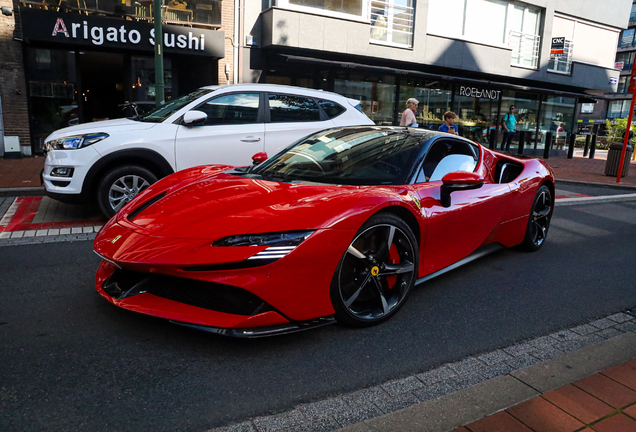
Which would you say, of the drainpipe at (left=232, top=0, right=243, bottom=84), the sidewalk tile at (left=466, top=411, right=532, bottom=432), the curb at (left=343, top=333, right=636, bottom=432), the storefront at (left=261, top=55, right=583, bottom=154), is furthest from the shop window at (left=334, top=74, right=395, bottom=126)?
the sidewalk tile at (left=466, top=411, right=532, bottom=432)

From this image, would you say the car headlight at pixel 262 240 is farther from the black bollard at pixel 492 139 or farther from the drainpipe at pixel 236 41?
the black bollard at pixel 492 139

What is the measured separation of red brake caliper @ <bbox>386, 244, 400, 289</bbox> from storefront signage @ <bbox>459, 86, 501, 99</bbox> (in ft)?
53.9

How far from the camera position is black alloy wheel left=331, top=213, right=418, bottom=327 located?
289 cm

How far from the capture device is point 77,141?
545 cm

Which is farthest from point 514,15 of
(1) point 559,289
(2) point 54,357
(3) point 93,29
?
(2) point 54,357

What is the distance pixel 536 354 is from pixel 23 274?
369 centimetres

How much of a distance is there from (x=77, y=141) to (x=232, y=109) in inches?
74.7

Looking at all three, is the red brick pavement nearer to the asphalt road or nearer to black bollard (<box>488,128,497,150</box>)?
black bollard (<box>488,128,497,150</box>)

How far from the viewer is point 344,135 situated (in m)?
4.05

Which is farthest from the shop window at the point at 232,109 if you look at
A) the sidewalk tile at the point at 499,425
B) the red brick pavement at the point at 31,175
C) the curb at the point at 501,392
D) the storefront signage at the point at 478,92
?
the storefront signage at the point at 478,92

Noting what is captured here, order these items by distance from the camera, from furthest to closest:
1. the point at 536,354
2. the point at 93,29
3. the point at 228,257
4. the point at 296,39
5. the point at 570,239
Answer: the point at 296,39 → the point at 93,29 → the point at 570,239 → the point at 536,354 → the point at 228,257

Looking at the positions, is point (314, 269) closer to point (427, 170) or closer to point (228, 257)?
point (228, 257)

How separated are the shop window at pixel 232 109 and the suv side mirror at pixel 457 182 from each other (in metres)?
3.59

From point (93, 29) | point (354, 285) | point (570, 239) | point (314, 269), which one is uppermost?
point (93, 29)
